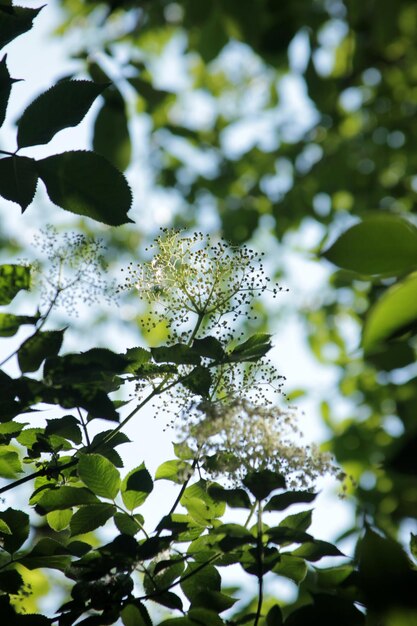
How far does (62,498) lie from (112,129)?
4.49 ft

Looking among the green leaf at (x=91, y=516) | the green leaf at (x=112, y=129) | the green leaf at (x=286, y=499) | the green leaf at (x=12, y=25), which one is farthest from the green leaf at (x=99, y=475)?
the green leaf at (x=112, y=129)

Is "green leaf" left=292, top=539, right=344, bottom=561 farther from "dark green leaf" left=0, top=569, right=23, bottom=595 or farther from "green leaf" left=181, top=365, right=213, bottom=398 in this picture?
"dark green leaf" left=0, top=569, right=23, bottom=595

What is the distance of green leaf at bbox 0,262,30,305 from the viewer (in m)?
0.96

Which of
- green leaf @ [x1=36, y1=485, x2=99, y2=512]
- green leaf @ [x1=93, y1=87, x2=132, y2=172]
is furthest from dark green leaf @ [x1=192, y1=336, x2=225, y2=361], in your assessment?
green leaf @ [x1=93, y1=87, x2=132, y2=172]

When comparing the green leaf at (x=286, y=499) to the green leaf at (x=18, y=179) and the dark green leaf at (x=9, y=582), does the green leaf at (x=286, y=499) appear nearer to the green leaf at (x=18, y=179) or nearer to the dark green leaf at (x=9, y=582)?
the dark green leaf at (x=9, y=582)

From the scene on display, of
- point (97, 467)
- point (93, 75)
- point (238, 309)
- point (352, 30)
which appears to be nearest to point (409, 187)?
point (352, 30)

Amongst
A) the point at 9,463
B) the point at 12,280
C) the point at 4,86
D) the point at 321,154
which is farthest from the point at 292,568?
the point at 321,154

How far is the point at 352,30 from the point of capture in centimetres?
346

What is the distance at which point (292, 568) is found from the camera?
3.31ft

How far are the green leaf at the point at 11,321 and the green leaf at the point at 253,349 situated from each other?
30cm

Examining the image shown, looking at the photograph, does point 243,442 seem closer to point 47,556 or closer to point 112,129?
point 47,556

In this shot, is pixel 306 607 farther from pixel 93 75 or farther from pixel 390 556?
pixel 93 75

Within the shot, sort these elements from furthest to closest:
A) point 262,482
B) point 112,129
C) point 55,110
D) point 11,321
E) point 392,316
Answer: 1. point 112,129
2. point 55,110
3. point 11,321
4. point 262,482
5. point 392,316

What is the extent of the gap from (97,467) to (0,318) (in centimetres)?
27
